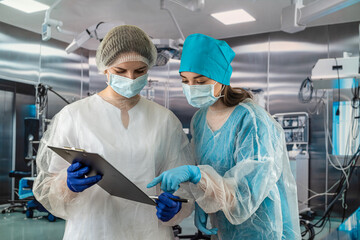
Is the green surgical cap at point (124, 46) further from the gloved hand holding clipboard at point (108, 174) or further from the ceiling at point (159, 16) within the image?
the ceiling at point (159, 16)

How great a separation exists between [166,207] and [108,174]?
0.26 meters

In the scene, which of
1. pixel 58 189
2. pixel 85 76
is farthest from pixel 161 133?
pixel 85 76

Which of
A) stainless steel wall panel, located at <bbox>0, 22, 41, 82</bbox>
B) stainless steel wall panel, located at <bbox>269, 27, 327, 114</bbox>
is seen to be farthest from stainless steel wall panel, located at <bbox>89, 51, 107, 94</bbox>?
stainless steel wall panel, located at <bbox>269, 27, 327, 114</bbox>

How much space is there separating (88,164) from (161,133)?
1.13ft

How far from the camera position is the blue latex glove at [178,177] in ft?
3.37

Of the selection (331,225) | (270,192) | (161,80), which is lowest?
(331,225)

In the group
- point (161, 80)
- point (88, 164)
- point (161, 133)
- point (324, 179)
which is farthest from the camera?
point (161, 80)

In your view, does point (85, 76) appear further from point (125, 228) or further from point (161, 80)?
point (125, 228)

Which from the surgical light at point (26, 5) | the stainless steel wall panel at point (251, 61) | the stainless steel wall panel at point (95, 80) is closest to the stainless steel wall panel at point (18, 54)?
the surgical light at point (26, 5)

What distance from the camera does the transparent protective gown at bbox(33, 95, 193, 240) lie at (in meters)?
1.22

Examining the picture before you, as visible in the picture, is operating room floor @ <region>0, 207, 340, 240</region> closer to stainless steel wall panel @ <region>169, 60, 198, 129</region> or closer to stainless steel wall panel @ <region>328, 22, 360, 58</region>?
stainless steel wall panel @ <region>169, 60, 198, 129</region>

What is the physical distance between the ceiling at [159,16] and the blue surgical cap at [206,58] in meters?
3.10

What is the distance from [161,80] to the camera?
662 centimetres

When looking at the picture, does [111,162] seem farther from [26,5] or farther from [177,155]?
[26,5]
